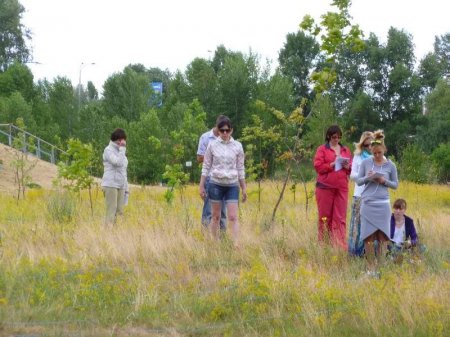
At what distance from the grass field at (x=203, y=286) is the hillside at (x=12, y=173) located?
1200cm

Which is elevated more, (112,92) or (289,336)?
(112,92)

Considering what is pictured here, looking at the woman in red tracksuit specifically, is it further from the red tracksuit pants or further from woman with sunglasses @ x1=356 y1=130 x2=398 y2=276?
woman with sunglasses @ x1=356 y1=130 x2=398 y2=276

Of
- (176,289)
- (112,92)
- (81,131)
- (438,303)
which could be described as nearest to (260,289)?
(176,289)

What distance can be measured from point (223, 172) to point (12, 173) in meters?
16.5

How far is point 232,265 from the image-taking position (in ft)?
24.7

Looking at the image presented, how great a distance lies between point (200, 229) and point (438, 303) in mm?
4188

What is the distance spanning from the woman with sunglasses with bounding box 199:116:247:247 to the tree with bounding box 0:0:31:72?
4576 centimetres

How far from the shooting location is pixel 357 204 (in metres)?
8.66

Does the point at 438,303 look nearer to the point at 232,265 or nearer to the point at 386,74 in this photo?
the point at 232,265

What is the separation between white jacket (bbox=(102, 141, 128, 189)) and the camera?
34.9 feet

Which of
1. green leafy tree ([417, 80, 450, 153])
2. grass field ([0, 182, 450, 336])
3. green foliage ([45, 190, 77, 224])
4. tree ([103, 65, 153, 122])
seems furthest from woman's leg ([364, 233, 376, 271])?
tree ([103, 65, 153, 122])

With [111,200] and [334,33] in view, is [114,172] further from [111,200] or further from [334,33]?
[334,33]

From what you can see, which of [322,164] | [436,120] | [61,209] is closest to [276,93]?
[436,120]

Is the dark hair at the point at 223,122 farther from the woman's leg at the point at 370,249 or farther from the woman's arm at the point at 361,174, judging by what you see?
the woman's leg at the point at 370,249
